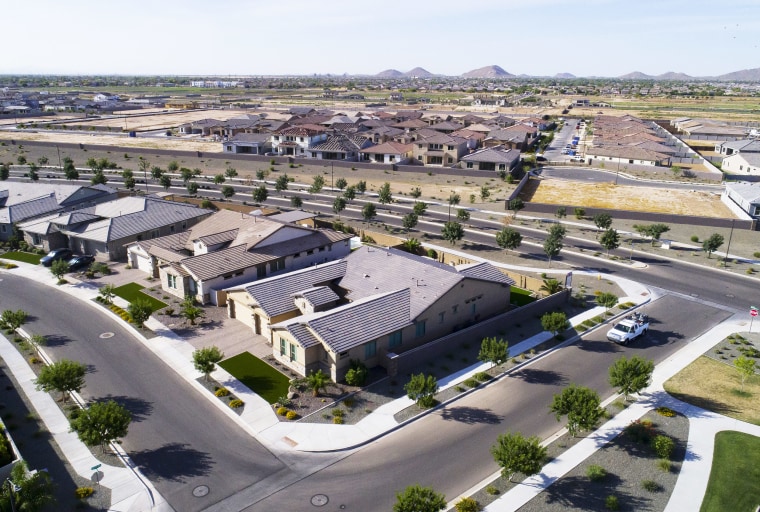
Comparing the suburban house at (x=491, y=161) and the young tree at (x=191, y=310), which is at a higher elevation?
the suburban house at (x=491, y=161)

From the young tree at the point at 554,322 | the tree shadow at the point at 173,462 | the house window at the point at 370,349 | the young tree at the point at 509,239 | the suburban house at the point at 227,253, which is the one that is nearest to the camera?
the tree shadow at the point at 173,462

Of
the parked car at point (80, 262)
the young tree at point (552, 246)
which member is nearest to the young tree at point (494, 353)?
the young tree at point (552, 246)

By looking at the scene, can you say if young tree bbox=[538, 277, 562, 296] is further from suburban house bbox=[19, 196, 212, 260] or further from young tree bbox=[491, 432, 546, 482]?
suburban house bbox=[19, 196, 212, 260]

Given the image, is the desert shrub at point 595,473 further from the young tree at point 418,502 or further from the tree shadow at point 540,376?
the tree shadow at point 540,376

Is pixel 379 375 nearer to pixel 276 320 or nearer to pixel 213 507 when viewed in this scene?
pixel 276 320

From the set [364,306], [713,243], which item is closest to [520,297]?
[364,306]

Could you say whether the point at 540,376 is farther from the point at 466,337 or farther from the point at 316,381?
the point at 316,381

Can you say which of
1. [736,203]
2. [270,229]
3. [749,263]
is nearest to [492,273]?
[270,229]
